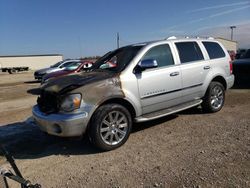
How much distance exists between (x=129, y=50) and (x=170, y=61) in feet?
2.87

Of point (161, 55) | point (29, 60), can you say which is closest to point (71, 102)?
point (161, 55)

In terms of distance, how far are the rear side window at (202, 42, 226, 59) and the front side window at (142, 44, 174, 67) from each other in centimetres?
137

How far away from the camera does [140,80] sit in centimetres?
534

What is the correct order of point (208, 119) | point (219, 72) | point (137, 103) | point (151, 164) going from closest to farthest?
point (151, 164)
point (137, 103)
point (208, 119)
point (219, 72)

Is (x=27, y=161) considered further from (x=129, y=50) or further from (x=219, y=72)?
(x=219, y=72)

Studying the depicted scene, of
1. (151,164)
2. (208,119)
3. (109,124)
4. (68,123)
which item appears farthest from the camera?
(208,119)

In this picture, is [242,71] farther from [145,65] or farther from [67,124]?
[67,124]

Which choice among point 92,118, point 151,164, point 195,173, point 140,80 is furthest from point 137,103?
point 195,173

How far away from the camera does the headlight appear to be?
182 inches

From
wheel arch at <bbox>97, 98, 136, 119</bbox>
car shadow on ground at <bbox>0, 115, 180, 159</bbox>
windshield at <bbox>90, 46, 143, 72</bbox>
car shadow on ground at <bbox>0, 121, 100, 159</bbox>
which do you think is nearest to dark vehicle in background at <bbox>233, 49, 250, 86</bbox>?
car shadow on ground at <bbox>0, 115, 180, 159</bbox>

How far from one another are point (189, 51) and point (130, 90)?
79.8 inches

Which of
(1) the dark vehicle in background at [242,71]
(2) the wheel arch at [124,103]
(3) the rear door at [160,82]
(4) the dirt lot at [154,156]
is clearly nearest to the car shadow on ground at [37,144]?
(4) the dirt lot at [154,156]

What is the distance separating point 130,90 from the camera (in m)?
5.20

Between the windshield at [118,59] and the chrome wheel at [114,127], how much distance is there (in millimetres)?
894
